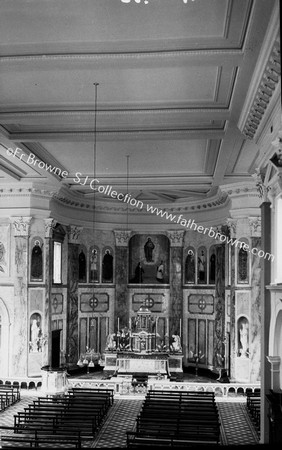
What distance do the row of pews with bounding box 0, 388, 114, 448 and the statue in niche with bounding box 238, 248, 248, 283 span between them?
6.59 metres

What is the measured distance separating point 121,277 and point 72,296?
10.3 ft

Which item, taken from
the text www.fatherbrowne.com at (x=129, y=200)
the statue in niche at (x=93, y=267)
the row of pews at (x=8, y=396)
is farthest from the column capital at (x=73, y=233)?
A: the row of pews at (x=8, y=396)

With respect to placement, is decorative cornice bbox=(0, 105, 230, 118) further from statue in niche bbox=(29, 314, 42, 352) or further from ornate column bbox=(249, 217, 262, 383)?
statue in niche bbox=(29, 314, 42, 352)

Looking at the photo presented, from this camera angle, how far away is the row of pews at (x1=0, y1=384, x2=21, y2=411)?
18047 millimetres

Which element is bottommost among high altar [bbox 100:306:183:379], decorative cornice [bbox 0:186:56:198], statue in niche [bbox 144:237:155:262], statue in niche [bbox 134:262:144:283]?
high altar [bbox 100:306:183:379]

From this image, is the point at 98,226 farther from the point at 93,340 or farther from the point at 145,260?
the point at 93,340

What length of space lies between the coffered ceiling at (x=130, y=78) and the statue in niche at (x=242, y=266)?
3.88m

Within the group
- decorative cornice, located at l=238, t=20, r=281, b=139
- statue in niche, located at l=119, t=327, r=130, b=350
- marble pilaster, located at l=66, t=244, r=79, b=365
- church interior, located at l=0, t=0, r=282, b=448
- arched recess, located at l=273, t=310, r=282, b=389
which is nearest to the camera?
decorative cornice, located at l=238, t=20, r=281, b=139

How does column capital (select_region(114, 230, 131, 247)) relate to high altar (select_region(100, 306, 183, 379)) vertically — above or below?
above

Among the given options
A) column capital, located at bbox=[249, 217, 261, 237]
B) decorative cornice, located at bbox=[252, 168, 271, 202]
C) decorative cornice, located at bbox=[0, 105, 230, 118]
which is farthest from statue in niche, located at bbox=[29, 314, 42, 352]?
decorative cornice, located at bbox=[252, 168, 271, 202]

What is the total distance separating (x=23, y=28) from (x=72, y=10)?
3.36 feet

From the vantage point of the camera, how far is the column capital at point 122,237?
28.4 metres

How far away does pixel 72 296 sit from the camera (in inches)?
1029

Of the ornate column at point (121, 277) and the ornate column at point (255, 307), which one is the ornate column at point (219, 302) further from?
the ornate column at point (121, 277)
